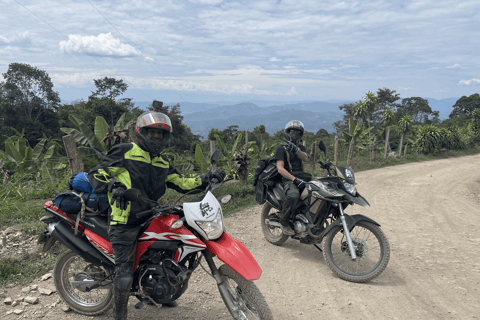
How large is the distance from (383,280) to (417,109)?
66.2 meters

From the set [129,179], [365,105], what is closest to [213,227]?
[129,179]

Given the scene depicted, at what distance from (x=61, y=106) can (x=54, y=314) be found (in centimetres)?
4490

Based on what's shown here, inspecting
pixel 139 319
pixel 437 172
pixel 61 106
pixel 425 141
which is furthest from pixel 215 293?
pixel 61 106

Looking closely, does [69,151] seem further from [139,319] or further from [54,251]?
[139,319]

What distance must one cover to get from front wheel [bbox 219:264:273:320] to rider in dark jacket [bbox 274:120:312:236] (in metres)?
2.03

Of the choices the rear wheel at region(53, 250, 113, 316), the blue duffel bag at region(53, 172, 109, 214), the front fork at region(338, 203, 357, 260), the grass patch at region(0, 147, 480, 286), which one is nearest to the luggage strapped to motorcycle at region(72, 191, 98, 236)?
the blue duffel bag at region(53, 172, 109, 214)

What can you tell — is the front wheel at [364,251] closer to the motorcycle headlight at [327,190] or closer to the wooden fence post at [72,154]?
the motorcycle headlight at [327,190]

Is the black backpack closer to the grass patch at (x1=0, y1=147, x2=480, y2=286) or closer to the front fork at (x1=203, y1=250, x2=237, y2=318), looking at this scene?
the grass patch at (x1=0, y1=147, x2=480, y2=286)

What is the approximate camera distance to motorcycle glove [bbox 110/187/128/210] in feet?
7.56

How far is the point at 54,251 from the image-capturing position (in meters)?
4.55

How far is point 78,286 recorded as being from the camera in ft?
9.82

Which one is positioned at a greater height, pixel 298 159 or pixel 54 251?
pixel 298 159

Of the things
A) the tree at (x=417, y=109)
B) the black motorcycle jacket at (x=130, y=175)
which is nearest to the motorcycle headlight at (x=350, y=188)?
the black motorcycle jacket at (x=130, y=175)

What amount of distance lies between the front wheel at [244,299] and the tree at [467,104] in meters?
66.4
